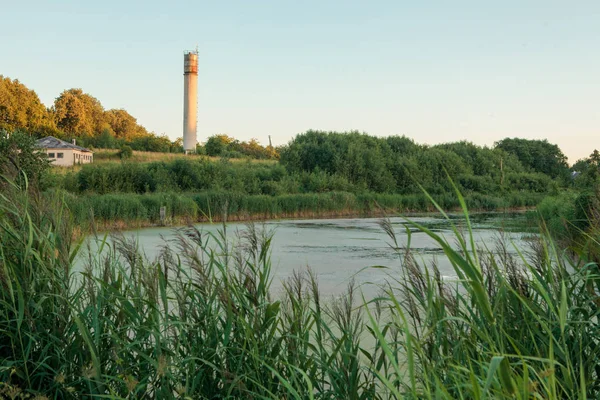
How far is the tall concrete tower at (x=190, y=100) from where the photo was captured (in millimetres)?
45031

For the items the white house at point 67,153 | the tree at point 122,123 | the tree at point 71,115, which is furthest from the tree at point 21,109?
the tree at point 122,123

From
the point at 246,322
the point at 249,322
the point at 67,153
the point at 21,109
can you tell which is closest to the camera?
the point at 246,322

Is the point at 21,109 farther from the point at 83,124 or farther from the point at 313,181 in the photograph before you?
the point at 313,181

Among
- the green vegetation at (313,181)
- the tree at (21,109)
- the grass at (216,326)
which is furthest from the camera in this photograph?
the tree at (21,109)

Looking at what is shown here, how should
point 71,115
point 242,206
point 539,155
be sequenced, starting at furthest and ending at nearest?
point 539,155, point 71,115, point 242,206

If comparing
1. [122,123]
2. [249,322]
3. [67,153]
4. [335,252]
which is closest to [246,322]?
[249,322]

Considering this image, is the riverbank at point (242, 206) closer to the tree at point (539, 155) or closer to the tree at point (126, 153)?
the tree at point (126, 153)

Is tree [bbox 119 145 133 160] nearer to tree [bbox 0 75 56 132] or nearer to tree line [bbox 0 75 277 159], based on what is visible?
tree line [bbox 0 75 277 159]

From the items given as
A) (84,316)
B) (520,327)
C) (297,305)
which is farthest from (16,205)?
(520,327)

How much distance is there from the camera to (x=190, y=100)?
4550 cm

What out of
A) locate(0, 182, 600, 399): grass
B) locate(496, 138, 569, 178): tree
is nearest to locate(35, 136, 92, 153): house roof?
locate(496, 138, 569, 178): tree

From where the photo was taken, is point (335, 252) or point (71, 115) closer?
point (335, 252)

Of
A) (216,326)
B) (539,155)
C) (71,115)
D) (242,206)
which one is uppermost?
(71,115)

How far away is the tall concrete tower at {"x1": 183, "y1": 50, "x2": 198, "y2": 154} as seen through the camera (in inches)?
1773
